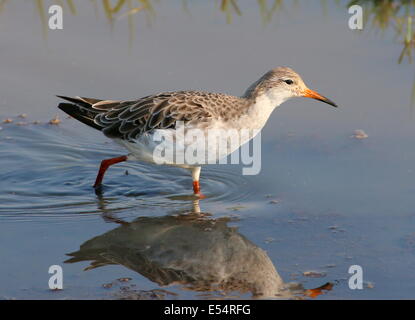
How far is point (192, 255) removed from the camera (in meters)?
7.68

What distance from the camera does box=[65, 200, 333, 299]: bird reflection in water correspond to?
7109 mm

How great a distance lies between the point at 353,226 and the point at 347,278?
1079mm

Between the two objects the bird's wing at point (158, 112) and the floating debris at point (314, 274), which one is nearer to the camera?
the floating debris at point (314, 274)

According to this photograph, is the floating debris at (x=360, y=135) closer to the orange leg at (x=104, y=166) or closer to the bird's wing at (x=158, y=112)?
the bird's wing at (x=158, y=112)

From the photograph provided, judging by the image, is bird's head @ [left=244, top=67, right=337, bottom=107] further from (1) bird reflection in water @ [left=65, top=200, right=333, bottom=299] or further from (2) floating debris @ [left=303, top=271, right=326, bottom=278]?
(2) floating debris @ [left=303, top=271, right=326, bottom=278]

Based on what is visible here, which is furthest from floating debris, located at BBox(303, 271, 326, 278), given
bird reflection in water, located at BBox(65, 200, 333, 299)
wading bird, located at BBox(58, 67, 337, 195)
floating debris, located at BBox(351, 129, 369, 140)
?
floating debris, located at BBox(351, 129, 369, 140)

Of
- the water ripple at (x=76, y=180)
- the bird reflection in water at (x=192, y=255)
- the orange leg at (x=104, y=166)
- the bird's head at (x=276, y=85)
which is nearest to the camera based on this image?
the bird reflection in water at (x=192, y=255)

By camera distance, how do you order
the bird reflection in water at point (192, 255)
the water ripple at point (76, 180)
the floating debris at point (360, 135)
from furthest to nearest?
the floating debris at point (360, 135) → the water ripple at point (76, 180) → the bird reflection in water at point (192, 255)

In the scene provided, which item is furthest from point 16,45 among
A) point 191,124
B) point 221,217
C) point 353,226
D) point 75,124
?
point 353,226

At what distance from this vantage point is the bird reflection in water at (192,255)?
23.3 ft

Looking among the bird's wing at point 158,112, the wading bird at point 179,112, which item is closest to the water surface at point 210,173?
the wading bird at point 179,112

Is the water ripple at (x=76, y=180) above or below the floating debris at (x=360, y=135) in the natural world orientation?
below

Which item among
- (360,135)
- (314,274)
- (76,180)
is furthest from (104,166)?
(314,274)

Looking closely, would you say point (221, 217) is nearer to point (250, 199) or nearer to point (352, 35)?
point (250, 199)
